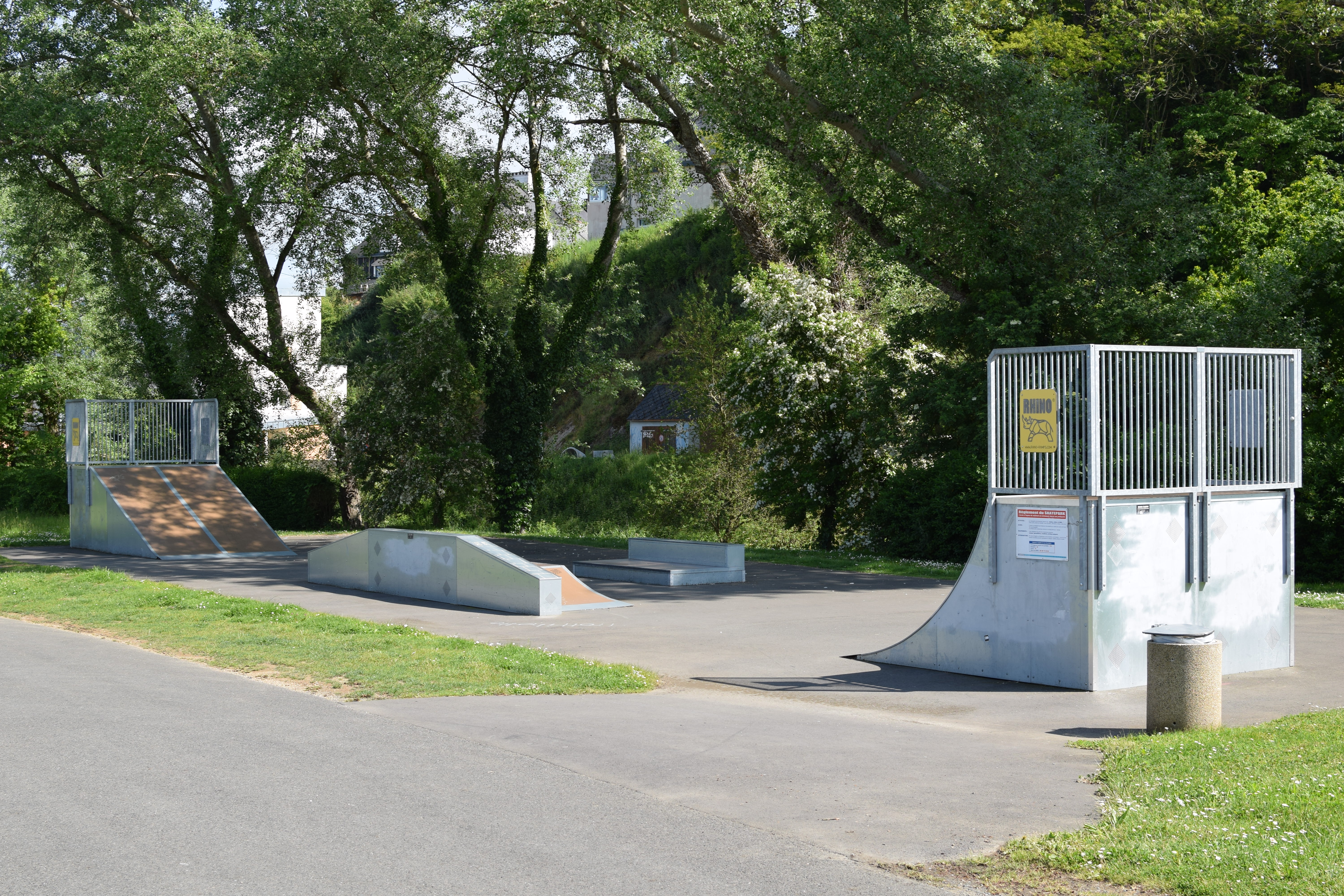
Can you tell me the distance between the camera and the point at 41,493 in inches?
1415

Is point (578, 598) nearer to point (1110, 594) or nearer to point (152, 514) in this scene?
point (1110, 594)

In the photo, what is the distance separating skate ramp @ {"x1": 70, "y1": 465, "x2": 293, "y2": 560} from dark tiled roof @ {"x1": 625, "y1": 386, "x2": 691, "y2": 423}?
32.3 meters

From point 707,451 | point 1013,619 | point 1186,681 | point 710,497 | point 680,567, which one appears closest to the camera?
point 1186,681

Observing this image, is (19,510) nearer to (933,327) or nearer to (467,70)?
(467,70)

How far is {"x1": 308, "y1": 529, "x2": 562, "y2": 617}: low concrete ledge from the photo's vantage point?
15.3 meters

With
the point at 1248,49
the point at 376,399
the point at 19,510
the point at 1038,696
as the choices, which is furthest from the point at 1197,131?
the point at 19,510

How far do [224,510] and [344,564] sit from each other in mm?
8450

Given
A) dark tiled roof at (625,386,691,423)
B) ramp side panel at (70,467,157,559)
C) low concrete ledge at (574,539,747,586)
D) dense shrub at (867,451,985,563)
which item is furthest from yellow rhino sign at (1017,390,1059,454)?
dark tiled roof at (625,386,691,423)

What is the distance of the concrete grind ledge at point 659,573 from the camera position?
61.5 ft

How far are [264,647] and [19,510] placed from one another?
28392mm

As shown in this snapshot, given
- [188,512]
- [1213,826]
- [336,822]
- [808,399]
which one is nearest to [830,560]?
[808,399]

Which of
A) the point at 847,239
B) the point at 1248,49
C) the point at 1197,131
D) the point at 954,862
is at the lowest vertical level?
the point at 954,862

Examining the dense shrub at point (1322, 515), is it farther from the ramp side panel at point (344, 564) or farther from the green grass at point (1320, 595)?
the ramp side panel at point (344, 564)

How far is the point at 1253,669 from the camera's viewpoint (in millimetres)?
10891
